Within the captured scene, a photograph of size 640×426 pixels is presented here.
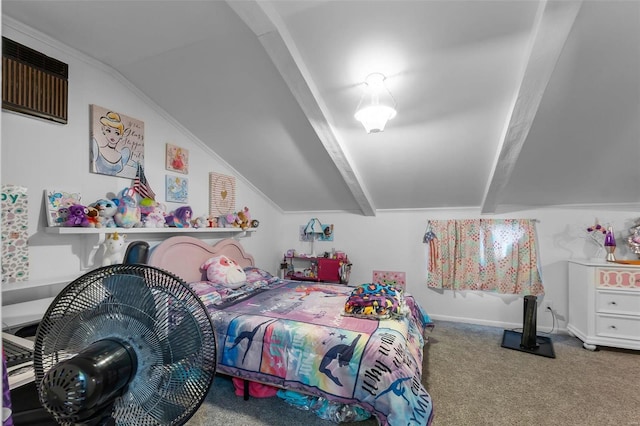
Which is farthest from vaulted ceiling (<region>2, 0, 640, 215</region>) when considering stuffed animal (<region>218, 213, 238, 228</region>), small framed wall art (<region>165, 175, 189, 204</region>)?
stuffed animal (<region>218, 213, 238, 228</region>)

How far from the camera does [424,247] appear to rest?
4121mm

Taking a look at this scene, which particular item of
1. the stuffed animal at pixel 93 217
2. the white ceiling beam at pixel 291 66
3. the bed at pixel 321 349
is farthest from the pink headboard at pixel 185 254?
the white ceiling beam at pixel 291 66

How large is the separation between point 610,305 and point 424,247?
1.84 metres

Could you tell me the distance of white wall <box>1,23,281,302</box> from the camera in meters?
1.99

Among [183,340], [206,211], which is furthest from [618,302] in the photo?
[206,211]

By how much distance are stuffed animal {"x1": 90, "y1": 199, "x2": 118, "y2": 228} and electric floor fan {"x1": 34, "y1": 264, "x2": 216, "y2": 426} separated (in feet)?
5.32

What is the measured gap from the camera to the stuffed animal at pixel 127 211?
2389 mm

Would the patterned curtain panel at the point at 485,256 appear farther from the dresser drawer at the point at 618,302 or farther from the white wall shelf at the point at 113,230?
the white wall shelf at the point at 113,230

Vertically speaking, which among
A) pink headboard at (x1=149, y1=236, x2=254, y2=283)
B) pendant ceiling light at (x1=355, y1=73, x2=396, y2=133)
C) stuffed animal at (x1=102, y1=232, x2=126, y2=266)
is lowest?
pink headboard at (x1=149, y1=236, x2=254, y2=283)

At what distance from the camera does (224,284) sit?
2.99 metres

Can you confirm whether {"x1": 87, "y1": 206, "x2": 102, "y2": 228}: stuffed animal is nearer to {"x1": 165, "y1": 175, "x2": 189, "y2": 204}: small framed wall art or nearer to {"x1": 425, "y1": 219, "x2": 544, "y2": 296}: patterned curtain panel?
{"x1": 165, "y1": 175, "x2": 189, "y2": 204}: small framed wall art

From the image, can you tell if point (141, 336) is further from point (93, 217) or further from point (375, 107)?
point (375, 107)

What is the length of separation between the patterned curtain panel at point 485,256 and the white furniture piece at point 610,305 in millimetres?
504

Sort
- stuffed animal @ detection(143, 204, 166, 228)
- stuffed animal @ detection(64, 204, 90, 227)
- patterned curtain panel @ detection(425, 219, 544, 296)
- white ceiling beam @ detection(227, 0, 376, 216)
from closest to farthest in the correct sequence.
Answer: white ceiling beam @ detection(227, 0, 376, 216) < stuffed animal @ detection(64, 204, 90, 227) < stuffed animal @ detection(143, 204, 166, 228) < patterned curtain panel @ detection(425, 219, 544, 296)
